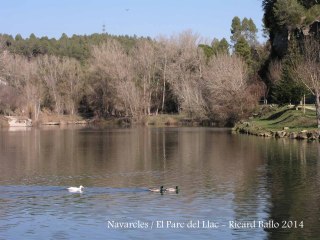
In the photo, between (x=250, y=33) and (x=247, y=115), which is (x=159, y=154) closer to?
(x=247, y=115)

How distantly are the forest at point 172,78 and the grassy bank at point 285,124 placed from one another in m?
4.56

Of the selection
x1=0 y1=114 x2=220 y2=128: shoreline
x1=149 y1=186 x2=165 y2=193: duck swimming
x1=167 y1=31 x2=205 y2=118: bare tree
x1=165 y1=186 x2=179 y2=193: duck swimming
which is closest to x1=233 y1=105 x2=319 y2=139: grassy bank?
x1=0 y1=114 x2=220 y2=128: shoreline

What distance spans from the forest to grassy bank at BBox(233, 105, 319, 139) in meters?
4.56

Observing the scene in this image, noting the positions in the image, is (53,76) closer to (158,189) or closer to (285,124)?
(285,124)

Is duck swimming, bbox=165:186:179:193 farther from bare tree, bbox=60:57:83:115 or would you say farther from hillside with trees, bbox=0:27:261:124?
bare tree, bbox=60:57:83:115

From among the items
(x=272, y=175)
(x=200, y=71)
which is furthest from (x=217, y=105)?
(x=272, y=175)

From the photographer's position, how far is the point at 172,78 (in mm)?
106750

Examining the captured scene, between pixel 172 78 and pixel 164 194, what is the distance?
8015 cm

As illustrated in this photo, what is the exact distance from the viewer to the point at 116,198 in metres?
26.8

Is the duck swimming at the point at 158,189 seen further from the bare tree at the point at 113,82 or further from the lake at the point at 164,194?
the bare tree at the point at 113,82

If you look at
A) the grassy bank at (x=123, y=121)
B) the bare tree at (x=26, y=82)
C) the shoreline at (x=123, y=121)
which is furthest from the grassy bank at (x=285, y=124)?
the bare tree at (x=26, y=82)

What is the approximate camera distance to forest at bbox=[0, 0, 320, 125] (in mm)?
86312

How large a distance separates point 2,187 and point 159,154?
59.7 feet

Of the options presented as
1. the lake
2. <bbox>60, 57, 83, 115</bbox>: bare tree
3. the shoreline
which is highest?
<bbox>60, 57, 83, 115</bbox>: bare tree
